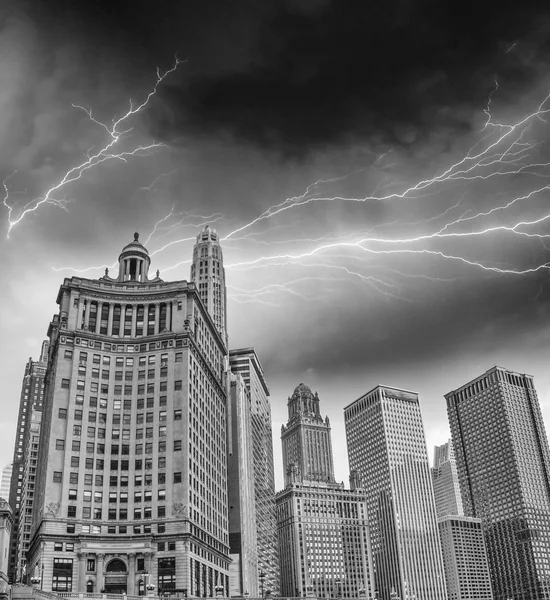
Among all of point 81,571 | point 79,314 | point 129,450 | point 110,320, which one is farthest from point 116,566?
point 79,314

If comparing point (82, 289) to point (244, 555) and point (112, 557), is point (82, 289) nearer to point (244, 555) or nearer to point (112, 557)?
point (112, 557)

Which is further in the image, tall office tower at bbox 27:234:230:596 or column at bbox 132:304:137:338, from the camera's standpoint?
column at bbox 132:304:137:338

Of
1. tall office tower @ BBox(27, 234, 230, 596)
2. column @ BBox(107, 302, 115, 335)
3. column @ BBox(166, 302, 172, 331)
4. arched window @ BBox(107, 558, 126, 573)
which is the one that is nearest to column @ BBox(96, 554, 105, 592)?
tall office tower @ BBox(27, 234, 230, 596)

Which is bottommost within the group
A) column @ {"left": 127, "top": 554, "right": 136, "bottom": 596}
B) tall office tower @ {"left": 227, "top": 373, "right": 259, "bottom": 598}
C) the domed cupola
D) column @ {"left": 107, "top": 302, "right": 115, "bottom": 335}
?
column @ {"left": 127, "top": 554, "right": 136, "bottom": 596}

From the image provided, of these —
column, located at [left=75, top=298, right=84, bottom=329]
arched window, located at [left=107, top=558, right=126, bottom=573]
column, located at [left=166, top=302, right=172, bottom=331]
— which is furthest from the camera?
column, located at [left=166, top=302, right=172, bottom=331]

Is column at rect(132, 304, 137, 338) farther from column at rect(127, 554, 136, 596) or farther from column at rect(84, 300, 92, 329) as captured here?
column at rect(127, 554, 136, 596)

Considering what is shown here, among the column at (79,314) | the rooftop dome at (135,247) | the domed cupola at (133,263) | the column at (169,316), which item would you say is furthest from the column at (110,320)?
the rooftop dome at (135,247)

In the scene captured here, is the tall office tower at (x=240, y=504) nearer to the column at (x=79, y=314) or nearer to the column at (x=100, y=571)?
the column at (x=100, y=571)
